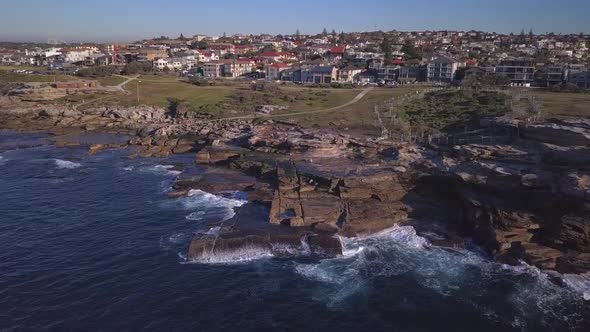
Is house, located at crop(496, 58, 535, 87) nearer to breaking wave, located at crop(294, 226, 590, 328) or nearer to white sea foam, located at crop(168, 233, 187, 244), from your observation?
breaking wave, located at crop(294, 226, 590, 328)

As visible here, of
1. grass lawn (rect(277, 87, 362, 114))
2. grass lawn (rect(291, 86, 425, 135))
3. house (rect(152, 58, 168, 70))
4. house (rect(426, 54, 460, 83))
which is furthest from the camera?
house (rect(152, 58, 168, 70))

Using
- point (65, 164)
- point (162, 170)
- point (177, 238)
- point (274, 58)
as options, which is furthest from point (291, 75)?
point (177, 238)

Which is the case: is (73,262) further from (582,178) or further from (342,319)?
(582,178)

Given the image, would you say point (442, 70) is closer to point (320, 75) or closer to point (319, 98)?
point (320, 75)

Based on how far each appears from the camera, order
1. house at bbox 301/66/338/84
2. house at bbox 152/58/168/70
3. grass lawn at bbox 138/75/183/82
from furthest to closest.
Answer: house at bbox 152/58/168/70 < house at bbox 301/66/338/84 < grass lawn at bbox 138/75/183/82

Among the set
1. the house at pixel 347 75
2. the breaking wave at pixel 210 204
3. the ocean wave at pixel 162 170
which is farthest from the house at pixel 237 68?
the breaking wave at pixel 210 204

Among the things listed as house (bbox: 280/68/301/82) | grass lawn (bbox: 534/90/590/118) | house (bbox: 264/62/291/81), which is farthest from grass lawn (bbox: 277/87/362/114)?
grass lawn (bbox: 534/90/590/118)
